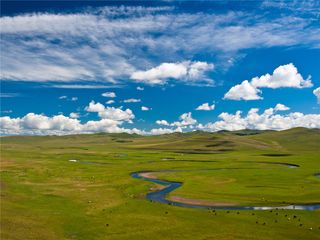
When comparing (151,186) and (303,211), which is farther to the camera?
(151,186)

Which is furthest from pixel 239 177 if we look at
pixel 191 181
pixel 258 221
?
pixel 258 221

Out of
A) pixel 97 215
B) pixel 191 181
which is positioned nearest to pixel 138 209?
pixel 97 215

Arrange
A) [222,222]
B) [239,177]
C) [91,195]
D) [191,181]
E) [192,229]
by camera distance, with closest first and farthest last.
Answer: [192,229] → [222,222] → [91,195] → [191,181] → [239,177]

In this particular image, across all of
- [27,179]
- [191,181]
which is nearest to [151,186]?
[191,181]

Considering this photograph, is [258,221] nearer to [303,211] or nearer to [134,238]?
[303,211]

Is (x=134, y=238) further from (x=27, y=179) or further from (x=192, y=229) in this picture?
(x=27, y=179)

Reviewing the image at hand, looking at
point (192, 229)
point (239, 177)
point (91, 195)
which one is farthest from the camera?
point (239, 177)

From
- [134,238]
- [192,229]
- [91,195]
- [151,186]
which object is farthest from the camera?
[151,186]

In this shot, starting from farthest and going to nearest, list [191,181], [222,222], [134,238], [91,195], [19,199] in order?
[191,181] < [91,195] < [19,199] < [222,222] < [134,238]

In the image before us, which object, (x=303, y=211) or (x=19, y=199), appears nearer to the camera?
(x=303, y=211)
